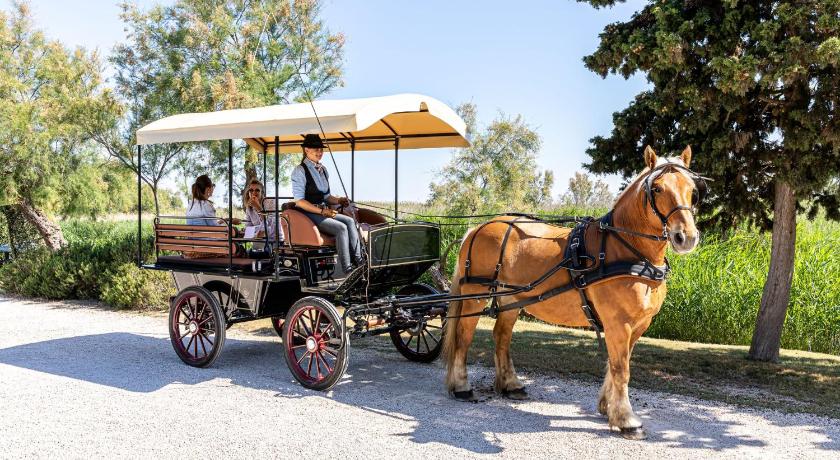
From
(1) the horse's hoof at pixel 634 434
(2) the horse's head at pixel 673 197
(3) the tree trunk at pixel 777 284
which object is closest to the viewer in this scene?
(2) the horse's head at pixel 673 197

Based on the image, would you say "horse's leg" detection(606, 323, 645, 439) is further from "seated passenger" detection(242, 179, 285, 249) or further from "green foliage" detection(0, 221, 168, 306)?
"green foliage" detection(0, 221, 168, 306)

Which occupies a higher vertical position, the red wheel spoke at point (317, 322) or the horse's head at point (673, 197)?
the horse's head at point (673, 197)

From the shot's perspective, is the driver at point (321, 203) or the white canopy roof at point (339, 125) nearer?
the white canopy roof at point (339, 125)

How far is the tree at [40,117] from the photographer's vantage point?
50.0ft

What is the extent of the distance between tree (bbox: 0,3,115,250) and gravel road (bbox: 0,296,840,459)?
8.92m

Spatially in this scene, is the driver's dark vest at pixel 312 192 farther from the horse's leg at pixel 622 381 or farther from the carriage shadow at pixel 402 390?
the horse's leg at pixel 622 381

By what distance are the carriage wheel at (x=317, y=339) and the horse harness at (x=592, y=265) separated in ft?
4.33

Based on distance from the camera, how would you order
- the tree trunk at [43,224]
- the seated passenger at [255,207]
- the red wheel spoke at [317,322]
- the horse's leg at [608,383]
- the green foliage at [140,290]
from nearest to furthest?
the horse's leg at [608,383], the red wheel spoke at [317,322], the seated passenger at [255,207], the green foliage at [140,290], the tree trunk at [43,224]

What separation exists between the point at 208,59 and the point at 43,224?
5.96 metres

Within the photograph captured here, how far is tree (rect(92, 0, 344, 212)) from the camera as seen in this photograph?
595 inches

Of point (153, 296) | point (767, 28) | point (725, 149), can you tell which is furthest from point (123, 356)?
point (767, 28)

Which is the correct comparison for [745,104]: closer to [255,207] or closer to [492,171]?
[255,207]

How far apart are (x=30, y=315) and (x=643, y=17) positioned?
1068cm

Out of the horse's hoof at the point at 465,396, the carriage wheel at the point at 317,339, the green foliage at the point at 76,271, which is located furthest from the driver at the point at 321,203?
the green foliage at the point at 76,271
